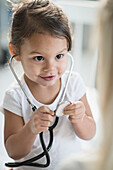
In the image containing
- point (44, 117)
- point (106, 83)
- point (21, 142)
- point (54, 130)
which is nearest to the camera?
point (106, 83)

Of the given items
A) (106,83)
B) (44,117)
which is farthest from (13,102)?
(106,83)

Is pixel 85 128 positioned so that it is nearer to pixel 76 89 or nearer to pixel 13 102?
pixel 76 89

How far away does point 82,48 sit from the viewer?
2406 mm

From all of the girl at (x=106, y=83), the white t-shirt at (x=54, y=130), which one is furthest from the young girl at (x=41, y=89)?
the girl at (x=106, y=83)

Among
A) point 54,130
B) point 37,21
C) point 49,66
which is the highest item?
point 37,21

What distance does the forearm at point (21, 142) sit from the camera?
1.11 meters

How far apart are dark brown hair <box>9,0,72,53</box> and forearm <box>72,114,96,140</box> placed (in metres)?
0.28

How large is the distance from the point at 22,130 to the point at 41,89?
7.1 inches

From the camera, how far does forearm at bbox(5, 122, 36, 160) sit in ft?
3.65

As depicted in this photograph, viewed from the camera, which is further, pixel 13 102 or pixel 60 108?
pixel 13 102

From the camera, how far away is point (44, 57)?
1.07 meters

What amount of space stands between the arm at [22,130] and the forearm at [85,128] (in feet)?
0.56

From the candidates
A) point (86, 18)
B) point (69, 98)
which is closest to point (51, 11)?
point (69, 98)

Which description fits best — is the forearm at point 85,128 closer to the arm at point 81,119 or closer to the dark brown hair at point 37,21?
the arm at point 81,119
